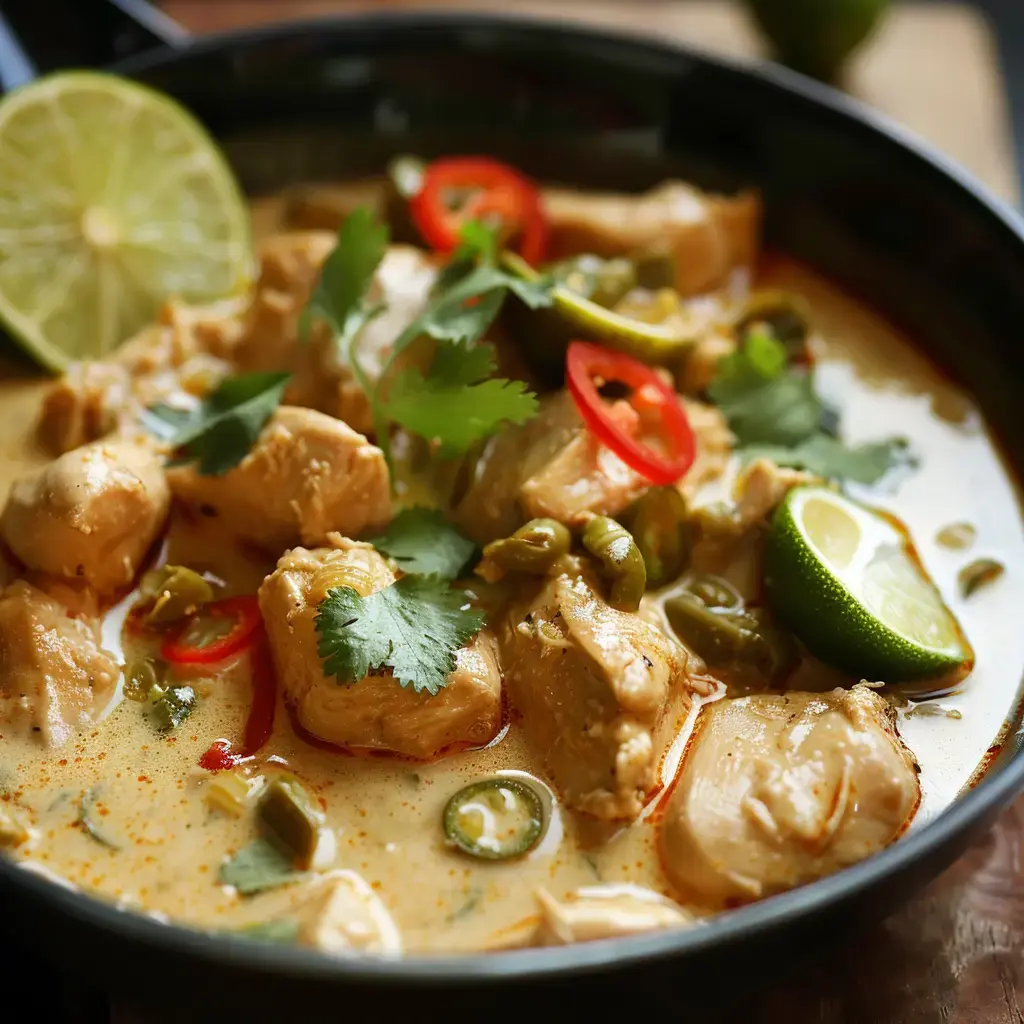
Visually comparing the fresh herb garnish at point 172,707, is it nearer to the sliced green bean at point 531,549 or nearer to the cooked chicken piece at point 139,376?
the sliced green bean at point 531,549

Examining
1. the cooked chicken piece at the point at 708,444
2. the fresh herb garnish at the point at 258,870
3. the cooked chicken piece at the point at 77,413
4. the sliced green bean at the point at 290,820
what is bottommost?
the cooked chicken piece at the point at 77,413

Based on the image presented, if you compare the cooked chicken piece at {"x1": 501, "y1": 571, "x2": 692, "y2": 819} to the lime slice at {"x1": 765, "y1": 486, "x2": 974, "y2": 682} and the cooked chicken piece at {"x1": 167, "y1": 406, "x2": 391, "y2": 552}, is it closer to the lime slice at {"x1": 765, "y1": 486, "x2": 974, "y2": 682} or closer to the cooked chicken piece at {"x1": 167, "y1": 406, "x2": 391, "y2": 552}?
the lime slice at {"x1": 765, "y1": 486, "x2": 974, "y2": 682}

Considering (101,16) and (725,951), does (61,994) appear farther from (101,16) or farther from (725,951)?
(101,16)

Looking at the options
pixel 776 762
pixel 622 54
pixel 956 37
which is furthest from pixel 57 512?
pixel 956 37

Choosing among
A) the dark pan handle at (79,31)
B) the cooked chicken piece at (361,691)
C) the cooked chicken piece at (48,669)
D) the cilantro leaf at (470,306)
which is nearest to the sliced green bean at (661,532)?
the cooked chicken piece at (361,691)

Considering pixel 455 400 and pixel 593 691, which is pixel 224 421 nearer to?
pixel 455 400
